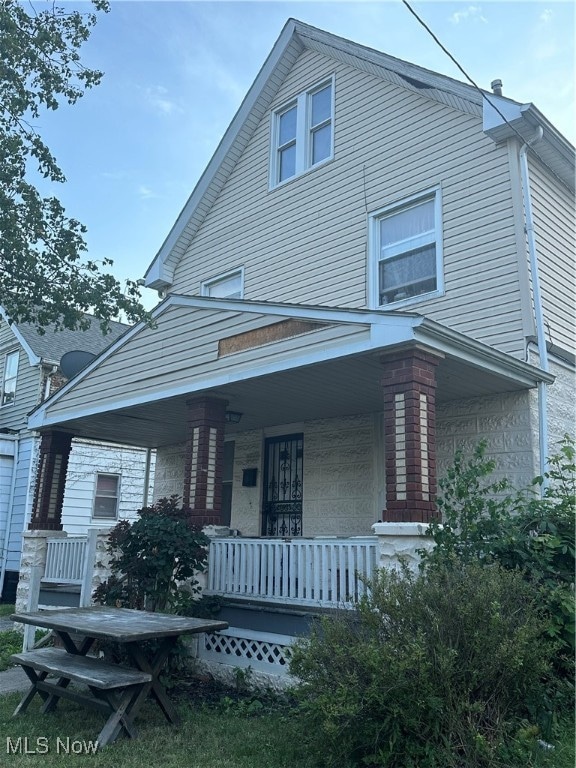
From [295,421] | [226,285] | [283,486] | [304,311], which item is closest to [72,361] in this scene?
[226,285]

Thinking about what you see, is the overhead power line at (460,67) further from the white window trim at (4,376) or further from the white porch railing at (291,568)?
the white window trim at (4,376)

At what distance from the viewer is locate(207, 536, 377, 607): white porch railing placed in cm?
677

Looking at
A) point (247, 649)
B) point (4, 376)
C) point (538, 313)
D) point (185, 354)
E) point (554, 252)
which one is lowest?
point (247, 649)

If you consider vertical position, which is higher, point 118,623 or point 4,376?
point 4,376

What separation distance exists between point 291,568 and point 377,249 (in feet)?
17.6

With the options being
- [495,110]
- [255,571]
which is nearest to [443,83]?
[495,110]

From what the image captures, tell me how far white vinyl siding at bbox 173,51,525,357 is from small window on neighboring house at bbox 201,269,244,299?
21cm

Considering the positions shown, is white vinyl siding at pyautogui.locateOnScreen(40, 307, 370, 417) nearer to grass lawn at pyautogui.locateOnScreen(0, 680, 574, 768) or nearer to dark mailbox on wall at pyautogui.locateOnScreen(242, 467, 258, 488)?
dark mailbox on wall at pyautogui.locateOnScreen(242, 467, 258, 488)

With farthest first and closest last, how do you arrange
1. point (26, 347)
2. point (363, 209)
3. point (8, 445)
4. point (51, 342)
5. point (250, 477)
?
point (51, 342), point (26, 347), point (8, 445), point (250, 477), point (363, 209)

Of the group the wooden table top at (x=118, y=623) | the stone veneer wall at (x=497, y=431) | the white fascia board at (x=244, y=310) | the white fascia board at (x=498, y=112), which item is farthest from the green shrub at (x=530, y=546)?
the white fascia board at (x=498, y=112)

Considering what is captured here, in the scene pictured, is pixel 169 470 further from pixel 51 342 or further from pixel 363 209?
pixel 51 342

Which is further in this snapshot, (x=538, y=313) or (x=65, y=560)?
(x=65, y=560)

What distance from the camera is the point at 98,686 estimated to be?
5.32m

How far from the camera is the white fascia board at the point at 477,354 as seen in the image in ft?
21.2
